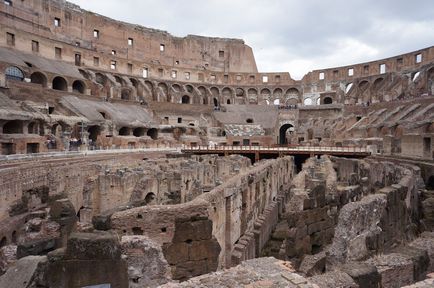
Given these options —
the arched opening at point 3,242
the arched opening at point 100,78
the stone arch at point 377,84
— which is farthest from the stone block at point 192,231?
the stone arch at point 377,84

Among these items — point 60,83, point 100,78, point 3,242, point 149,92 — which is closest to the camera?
point 3,242

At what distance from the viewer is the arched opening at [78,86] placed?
3935 centimetres

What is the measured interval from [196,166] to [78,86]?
30139mm

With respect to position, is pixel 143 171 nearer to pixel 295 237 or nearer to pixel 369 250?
pixel 295 237

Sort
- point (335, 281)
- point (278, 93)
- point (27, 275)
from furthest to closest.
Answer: point (278, 93), point (27, 275), point (335, 281)

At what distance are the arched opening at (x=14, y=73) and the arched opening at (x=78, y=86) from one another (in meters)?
7.69

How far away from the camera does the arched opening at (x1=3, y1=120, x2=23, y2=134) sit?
22.6 meters

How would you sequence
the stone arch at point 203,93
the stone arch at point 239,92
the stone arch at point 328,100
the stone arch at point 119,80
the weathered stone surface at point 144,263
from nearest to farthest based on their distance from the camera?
1. the weathered stone surface at point 144,263
2. the stone arch at point 119,80
3. the stone arch at point 328,100
4. the stone arch at point 203,93
5. the stone arch at point 239,92

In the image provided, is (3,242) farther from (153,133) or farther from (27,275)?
(153,133)

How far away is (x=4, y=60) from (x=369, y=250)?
34842 millimetres

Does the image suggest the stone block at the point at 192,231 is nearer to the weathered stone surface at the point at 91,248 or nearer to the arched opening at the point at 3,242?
the weathered stone surface at the point at 91,248

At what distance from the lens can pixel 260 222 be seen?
36.4 feet

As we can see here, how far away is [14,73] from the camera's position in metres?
31.1

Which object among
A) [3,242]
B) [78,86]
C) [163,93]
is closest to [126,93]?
[163,93]
